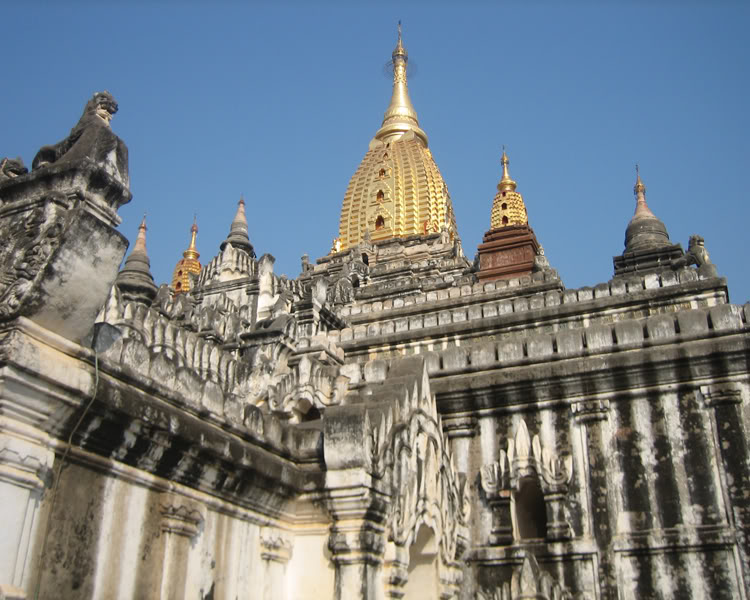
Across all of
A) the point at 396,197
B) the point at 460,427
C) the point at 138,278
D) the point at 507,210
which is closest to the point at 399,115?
the point at 396,197

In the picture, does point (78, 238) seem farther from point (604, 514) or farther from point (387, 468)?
point (604, 514)

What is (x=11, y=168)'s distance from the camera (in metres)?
6.88

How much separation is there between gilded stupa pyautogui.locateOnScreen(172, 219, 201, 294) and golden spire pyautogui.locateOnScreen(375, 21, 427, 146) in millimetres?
21699

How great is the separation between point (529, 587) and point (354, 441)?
456cm

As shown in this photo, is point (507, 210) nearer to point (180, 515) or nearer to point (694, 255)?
point (694, 255)

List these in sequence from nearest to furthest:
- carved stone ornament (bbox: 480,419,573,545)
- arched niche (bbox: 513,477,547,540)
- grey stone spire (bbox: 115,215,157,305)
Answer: carved stone ornament (bbox: 480,419,573,545) < arched niche (bbox: 513,477,547,540) < grey stone spire (bbox: 115,215,157,305)

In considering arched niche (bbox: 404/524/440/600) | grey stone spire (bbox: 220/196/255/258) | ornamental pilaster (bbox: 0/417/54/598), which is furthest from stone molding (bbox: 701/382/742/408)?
grey stone spire (bbox: 220/196/255/258)

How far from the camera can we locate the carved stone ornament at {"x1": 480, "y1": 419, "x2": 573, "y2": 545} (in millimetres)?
12758

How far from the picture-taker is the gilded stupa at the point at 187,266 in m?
73.7

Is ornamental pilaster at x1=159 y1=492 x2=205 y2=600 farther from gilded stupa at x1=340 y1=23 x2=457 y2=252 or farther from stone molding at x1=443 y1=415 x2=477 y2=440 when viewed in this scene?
gilded stupa at x1=340 y1=23 x2=457 y2=252

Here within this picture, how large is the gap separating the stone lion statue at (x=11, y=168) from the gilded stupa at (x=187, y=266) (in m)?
66.0

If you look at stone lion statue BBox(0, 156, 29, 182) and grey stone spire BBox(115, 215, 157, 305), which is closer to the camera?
stone lion statue BBox(0, 156, 29, 182)

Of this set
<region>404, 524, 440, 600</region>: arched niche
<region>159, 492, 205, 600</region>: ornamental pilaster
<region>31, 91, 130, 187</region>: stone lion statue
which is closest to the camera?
<region>31, 91, 130, 187</region>: stone lion statue

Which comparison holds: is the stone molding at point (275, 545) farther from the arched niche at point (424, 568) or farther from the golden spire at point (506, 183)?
the golden spire at point (506, 183)
